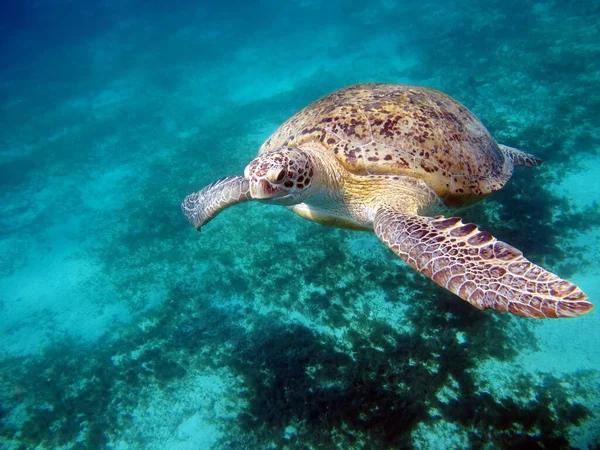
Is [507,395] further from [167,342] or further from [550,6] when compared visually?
[550,6]

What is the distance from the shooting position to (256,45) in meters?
14.8

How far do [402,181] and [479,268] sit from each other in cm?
107

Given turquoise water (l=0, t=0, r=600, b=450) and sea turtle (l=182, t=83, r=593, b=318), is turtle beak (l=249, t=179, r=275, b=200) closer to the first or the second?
sea turtle (l=182, t=83, r=593, b=318)

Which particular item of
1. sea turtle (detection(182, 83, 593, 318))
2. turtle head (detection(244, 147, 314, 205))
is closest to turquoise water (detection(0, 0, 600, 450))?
sea turtle (detection(182, 83, 593, 318))

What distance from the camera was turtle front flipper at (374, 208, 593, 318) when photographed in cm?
161

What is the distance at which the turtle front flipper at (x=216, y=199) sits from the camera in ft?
10.1

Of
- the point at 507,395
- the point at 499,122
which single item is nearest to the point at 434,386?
the point at 507,395

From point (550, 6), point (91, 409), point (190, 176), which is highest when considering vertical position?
point (550, 6)

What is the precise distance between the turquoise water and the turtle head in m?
1.61

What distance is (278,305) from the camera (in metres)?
3.70

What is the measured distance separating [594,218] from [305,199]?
3.66m

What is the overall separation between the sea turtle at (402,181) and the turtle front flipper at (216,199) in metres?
0.01

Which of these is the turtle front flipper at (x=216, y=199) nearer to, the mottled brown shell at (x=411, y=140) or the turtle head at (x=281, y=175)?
the turtle head at (x=281, y=175)

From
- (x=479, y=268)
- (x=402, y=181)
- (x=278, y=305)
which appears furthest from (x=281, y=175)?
(x=278, y=305)
